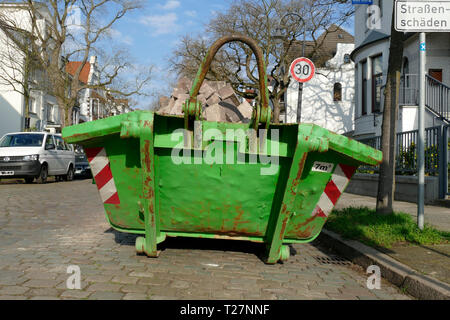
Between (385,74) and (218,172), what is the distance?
58.9 feet

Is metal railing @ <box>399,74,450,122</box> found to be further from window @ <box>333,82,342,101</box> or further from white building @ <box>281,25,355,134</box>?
window @ <box>333,82,342,101</box>

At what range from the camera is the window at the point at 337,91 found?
128 feet

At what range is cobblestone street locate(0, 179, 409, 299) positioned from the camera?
10.6 feet

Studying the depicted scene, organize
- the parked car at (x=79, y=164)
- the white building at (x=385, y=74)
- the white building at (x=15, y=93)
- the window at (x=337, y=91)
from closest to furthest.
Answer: the white building at (x=385, y=74), the parked car at (x=79, y=164), the white building at (x=15, y=93), the window at (x=337, y=91)

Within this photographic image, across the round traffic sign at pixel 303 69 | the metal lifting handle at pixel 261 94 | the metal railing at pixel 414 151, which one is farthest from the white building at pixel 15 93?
the metal lifting handle at pixel 261 94

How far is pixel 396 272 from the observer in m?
3.71

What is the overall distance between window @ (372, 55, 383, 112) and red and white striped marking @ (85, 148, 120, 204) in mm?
18192

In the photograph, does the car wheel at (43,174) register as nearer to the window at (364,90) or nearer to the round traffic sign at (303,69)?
the round traffic sign at (303,69)

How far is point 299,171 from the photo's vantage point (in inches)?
140

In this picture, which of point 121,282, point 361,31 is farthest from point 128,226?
point 361,31

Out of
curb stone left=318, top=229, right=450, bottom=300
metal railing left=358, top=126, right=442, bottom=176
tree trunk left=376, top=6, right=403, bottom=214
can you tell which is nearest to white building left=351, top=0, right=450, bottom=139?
metal railing left=358, top=126, right=442, bottom=176

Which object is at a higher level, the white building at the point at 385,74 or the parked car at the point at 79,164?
the white building at the point at 385,74

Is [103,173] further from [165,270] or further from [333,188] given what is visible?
[333,188]

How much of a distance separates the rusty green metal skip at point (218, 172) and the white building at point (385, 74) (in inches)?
450
